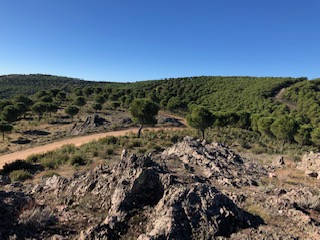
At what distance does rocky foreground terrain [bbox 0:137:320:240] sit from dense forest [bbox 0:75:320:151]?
28.0 meters

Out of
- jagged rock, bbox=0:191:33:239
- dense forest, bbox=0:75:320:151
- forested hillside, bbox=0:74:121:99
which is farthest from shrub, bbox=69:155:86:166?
forested hillside, bbox=0:74:121:99

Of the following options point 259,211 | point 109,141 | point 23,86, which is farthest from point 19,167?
point 23,86

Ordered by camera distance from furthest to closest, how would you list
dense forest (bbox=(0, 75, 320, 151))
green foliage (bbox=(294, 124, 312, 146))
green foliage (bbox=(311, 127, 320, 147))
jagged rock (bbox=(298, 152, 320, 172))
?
dense forest (bbox=(0, 75, 320, 151)) < green foliage (bbox=(294, 124, 312, 146)) < green foliage (bbox=(311, 127, 320, 147)) < jagged rock (bbox=(298, 152, 320, 172))

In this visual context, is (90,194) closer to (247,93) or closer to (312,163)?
(312,163)

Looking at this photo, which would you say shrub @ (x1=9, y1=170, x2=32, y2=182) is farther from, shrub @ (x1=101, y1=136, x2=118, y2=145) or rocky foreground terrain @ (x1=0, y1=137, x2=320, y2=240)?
shrub @ (x1=101, y1=136, x2=118, y2=145)

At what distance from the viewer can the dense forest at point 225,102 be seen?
1634 inches

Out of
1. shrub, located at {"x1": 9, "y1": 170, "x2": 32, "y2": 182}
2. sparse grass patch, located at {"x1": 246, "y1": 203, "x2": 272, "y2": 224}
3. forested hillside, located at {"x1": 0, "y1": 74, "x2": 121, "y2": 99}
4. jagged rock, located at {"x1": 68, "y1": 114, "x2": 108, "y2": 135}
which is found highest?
forested hillside, located at {"x1": 0, "y1": 74, "x2": 121, "y2": 99}

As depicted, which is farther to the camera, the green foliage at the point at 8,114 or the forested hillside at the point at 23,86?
the forested hillside at the point at 23,86

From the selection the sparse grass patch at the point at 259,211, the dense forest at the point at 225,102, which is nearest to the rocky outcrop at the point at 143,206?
→ the sparse grass patch at the point at 259,211

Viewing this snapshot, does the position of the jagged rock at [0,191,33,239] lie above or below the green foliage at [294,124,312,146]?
above

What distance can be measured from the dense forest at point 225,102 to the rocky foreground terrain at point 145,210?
28025mm

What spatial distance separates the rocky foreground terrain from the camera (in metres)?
6.98

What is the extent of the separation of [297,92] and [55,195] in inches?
3734

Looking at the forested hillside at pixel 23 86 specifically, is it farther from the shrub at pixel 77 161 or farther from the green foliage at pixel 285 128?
the shrub at pixel 77 161
